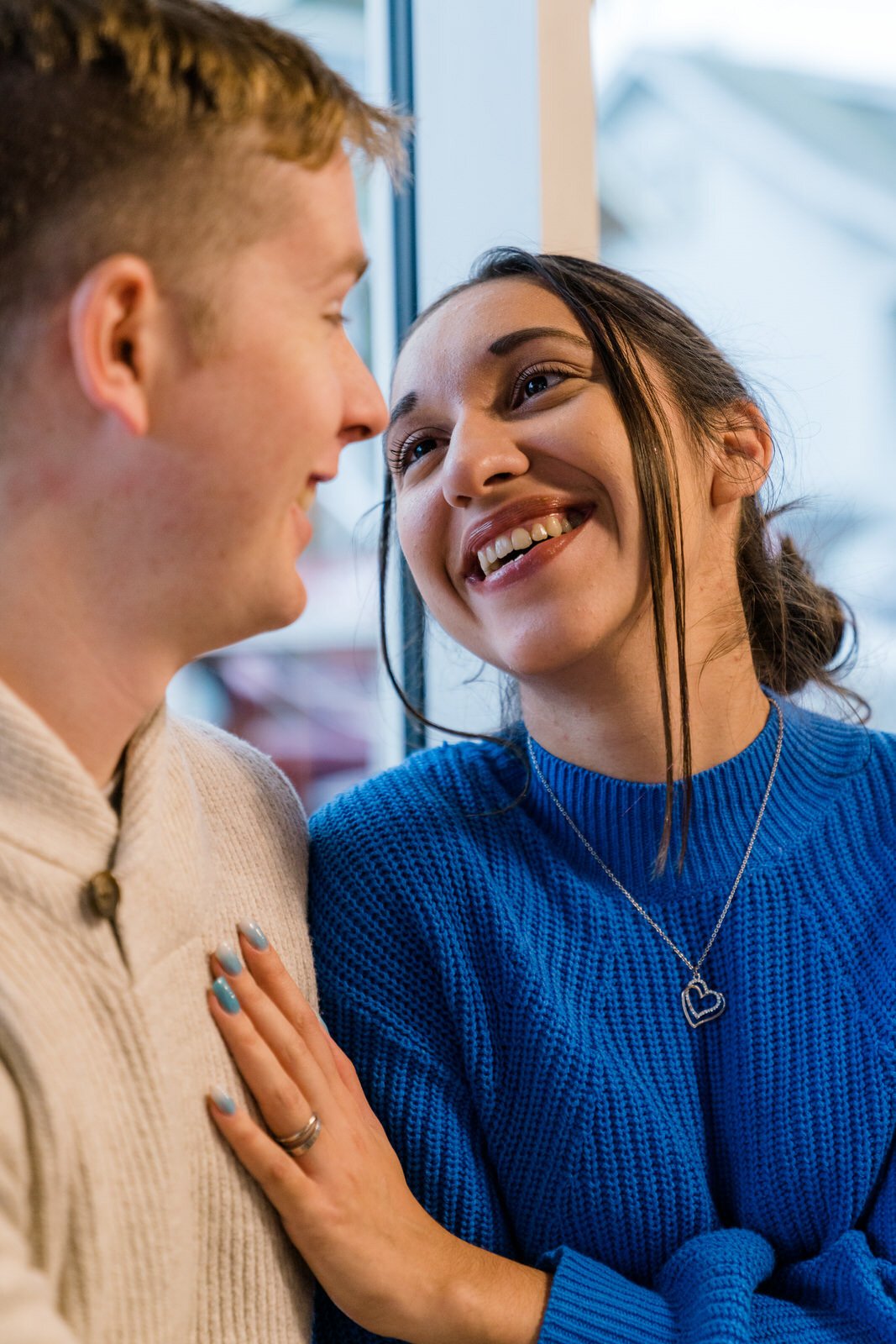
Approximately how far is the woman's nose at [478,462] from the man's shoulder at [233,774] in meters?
0.30

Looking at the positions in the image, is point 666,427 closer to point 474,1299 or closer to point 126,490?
point 126,490

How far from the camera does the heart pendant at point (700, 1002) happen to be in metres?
1.21

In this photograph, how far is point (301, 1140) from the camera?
959 mm

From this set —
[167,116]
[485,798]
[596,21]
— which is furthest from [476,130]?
[167,116]

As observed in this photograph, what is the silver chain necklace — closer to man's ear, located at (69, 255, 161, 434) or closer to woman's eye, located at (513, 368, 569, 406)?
woman's eye, located at (513, 368, 569, 406)

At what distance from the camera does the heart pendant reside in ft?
3.97

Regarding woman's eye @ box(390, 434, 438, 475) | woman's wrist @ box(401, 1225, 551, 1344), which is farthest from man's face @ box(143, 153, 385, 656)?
woman's wrist @ box(401, 1225, 551, 1344)

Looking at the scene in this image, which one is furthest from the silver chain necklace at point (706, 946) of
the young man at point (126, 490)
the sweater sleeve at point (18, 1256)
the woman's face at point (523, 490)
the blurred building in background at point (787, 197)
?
the blurred building in background at point (787, 197)

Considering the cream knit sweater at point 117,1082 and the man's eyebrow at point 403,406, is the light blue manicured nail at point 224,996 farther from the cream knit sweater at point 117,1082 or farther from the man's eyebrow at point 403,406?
the man's eyebrow at point 403,406

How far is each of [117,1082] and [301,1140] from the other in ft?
0.68

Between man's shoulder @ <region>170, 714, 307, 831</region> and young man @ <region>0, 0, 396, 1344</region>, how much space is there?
21 cm

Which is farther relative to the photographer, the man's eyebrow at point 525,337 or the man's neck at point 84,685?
the man's eyebrow at point 525,337

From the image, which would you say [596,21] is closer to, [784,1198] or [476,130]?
[476,130]

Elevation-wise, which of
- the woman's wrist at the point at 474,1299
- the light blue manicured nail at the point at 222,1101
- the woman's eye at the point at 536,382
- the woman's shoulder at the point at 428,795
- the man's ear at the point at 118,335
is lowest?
the woman's wrist at the point at 474,1299
